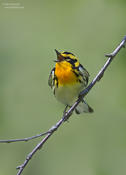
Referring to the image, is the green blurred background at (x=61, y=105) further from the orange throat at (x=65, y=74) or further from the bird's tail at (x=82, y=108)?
the orange throat at (x=65, y=74)

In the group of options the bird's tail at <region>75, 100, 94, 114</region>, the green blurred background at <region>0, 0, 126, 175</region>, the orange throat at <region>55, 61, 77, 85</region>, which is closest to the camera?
the orange throat at <region>55, 61, 77, 85</region>

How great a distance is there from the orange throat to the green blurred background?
1240 mm

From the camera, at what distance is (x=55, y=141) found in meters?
7.00

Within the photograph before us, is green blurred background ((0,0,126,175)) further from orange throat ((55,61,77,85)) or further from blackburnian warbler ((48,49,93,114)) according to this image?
orange throat ((55,61,77,85))

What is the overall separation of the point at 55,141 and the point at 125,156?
4.57ft

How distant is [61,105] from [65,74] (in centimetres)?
279

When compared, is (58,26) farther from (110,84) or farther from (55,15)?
(110,84)

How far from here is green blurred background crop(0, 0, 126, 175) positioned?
6.30m

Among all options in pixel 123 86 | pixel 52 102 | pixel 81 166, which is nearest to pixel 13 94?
pixel 52 102

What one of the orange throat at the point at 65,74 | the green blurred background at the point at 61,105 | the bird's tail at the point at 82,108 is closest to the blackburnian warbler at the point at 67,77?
the orange throat at the point at 65,74

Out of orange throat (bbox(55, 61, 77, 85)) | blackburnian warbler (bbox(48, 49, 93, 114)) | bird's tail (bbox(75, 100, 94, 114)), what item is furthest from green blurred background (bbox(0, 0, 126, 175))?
orange throat (bbox(55, 61, 77, 85))

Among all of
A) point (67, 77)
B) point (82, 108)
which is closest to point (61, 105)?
point (82, 108)

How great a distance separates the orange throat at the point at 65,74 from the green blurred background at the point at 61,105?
1.24 metres

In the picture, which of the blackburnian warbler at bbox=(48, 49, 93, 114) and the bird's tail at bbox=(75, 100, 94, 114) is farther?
the bird's tail at bbox=(75, 100, 94, 114)
